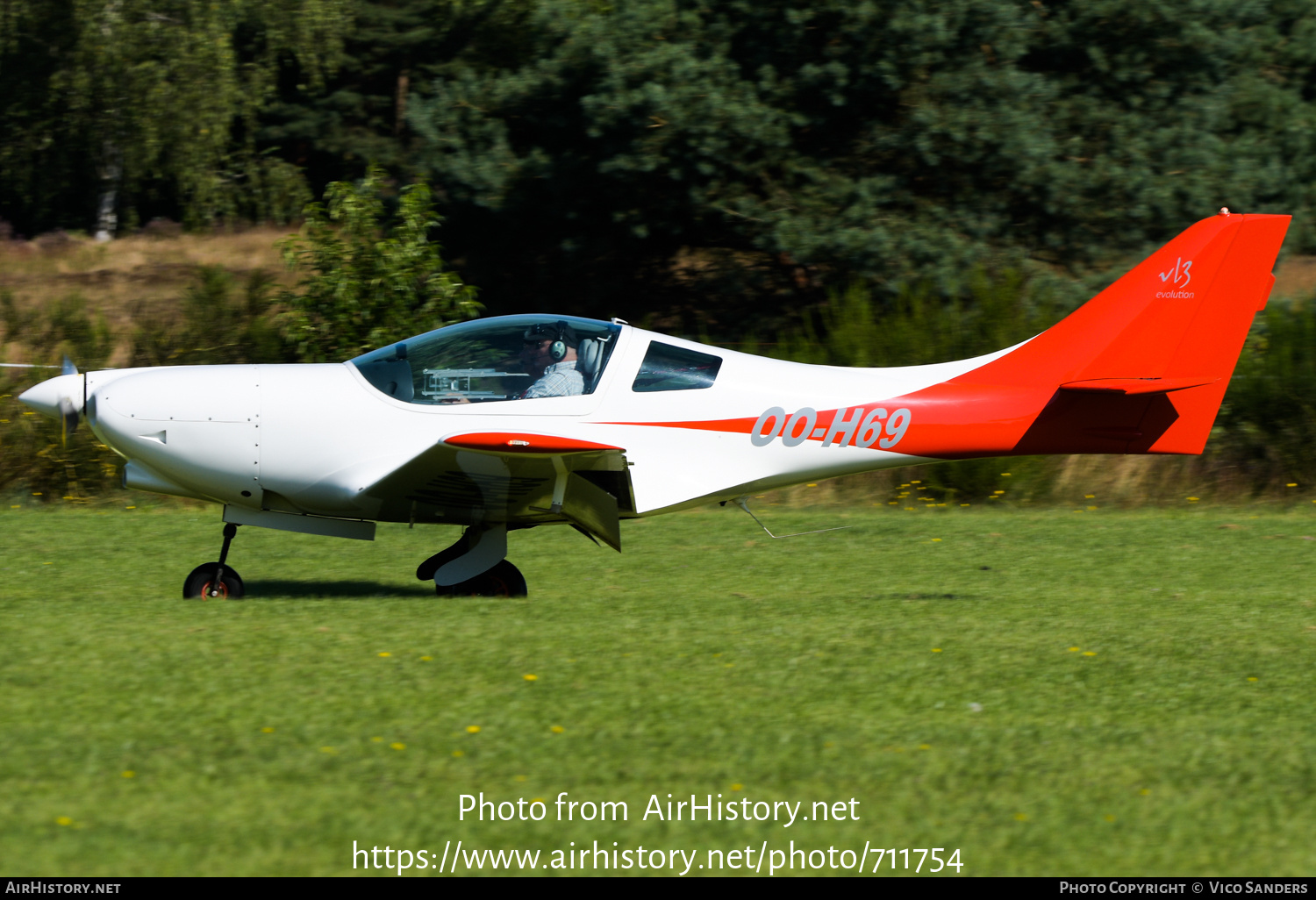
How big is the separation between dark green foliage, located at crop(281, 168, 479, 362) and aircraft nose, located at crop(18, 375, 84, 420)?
7.86m

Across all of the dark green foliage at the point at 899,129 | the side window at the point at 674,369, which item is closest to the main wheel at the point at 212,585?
the side window at the point at 674,369

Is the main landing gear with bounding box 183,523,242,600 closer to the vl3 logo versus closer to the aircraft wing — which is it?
the aircraft wing

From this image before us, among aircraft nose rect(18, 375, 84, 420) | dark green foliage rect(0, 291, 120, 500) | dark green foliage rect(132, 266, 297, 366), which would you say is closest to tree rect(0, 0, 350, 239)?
dark green foliage rect(132, 266, 297, 366)

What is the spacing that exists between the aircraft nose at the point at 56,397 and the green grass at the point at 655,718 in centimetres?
114

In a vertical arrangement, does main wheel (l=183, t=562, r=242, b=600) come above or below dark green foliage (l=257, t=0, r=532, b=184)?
below

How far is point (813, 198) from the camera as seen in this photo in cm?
1828

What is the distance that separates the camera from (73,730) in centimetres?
466

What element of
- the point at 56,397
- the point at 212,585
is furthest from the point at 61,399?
the point at 212,585

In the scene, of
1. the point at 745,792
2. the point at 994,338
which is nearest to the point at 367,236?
the point at 994,338

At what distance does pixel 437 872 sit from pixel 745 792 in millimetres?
1125

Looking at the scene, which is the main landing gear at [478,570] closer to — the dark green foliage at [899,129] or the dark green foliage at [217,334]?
the dark green foliage at [217,334]

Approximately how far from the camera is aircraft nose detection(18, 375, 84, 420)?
7.12 meters

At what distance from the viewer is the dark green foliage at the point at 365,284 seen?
15305 millimetres

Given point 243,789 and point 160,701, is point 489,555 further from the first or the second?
point 243,789
